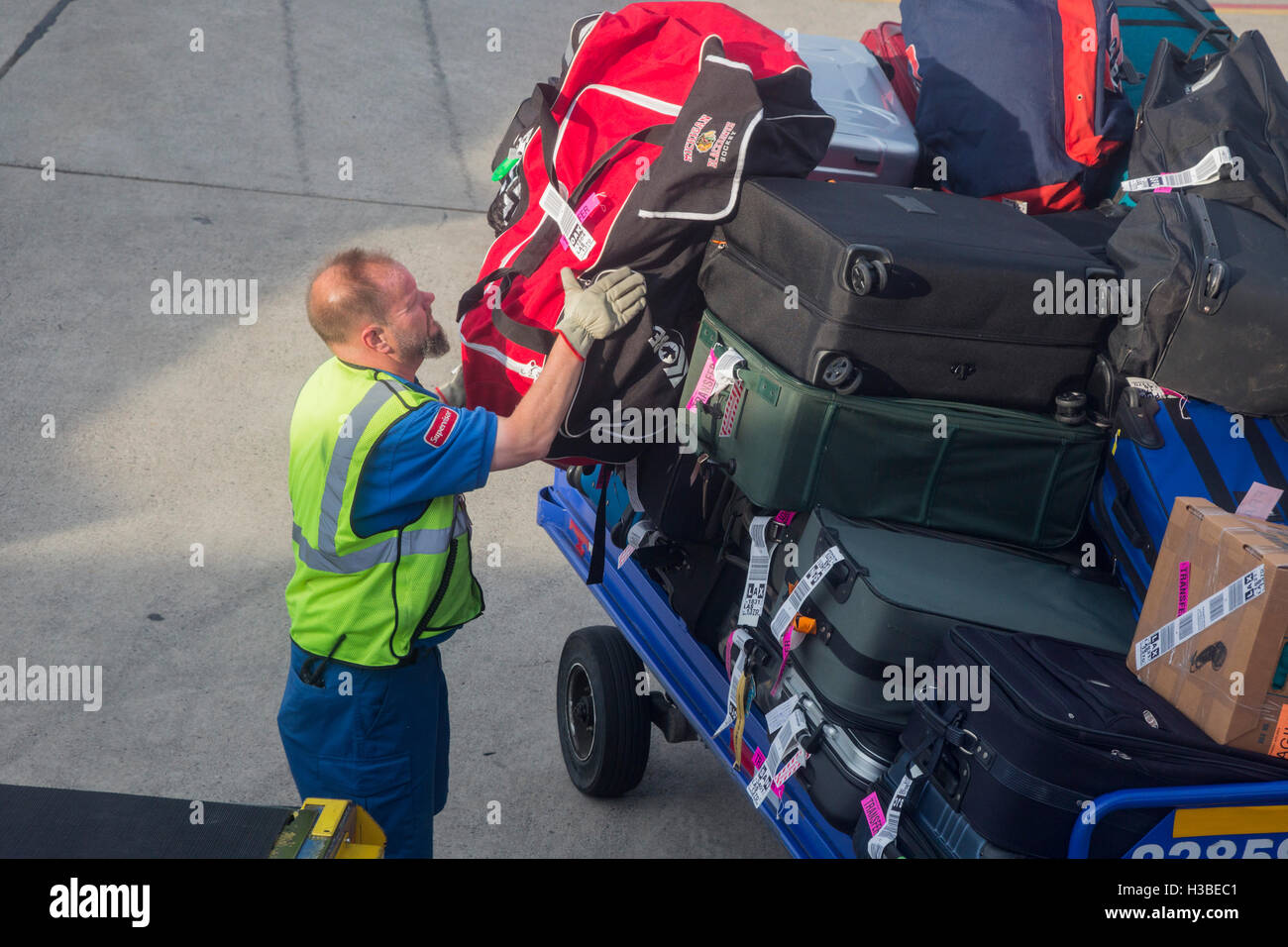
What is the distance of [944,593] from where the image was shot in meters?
2.55

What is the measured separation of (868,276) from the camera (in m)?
2.48

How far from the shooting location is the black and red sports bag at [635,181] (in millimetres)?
2779

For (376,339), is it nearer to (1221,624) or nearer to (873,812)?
(873,812)

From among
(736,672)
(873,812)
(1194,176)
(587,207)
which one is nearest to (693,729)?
(736,672)

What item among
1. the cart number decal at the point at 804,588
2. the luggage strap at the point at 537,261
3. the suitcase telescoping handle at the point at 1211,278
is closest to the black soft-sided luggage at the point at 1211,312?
the suitcase telescoping handle at the point at 1211,278

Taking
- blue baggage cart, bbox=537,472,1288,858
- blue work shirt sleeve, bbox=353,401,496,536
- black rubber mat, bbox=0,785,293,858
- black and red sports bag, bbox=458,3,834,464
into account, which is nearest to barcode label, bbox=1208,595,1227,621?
blue baggage cart, bbox=537,472,1288,858

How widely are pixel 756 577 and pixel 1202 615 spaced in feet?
3.17

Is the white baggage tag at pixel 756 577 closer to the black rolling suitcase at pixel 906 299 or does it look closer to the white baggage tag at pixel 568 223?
the black rolling suitcase at pixel 906 299

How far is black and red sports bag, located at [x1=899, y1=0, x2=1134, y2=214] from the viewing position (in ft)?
11.9

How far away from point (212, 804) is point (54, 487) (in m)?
3.47

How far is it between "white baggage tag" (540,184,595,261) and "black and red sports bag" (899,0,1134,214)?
1364 millimetres

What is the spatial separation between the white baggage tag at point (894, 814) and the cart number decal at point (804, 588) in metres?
0.44

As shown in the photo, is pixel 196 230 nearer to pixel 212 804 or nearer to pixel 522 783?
pixel 522 783

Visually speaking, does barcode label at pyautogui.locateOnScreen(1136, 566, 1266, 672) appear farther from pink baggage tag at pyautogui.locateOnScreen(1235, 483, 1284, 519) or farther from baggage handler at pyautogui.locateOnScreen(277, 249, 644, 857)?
baggage handler at pyautogui.locateOnScreen(277, 249, 644, 857)
